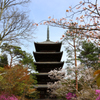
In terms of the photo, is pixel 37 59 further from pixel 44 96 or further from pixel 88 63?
pixel 88 63

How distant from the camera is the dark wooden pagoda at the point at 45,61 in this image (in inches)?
755

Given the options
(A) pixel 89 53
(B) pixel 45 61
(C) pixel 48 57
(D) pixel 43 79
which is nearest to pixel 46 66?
(B) pixel 45 61

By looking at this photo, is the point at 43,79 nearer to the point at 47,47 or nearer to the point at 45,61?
the point at 45,61

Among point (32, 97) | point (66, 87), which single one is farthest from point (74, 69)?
point (32, 97)

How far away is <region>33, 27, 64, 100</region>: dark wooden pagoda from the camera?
1918 centimetres

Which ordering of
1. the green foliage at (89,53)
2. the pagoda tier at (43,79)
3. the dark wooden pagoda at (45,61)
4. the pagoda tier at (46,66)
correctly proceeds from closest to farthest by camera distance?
1. the dark wooden pagoda at (45,61)
2. the pagoda tier at (43,79)
3. the pagoda tier at (46,66)
4. the green foliage at (89,53)

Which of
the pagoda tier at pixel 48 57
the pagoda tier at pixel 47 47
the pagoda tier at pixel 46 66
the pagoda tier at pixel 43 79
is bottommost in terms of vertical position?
the pagoda tier at pixel 43 79

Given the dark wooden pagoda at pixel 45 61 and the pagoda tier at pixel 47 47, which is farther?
the pagoda tier at pixel 47 47

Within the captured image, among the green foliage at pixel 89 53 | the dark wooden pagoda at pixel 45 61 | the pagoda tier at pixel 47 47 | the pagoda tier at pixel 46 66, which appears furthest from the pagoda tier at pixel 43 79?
the green foliage at pixel 89 53

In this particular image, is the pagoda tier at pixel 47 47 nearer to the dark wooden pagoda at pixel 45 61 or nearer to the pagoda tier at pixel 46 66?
the dark wooden pagoda at pixel 45 61

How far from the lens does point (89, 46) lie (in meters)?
30.4

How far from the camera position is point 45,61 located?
2098cm

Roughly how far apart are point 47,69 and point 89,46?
1516 centimetres

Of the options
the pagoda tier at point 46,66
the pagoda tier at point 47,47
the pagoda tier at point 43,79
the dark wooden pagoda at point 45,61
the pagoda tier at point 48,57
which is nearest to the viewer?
the dark wooden pagoda at point 45,61
